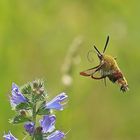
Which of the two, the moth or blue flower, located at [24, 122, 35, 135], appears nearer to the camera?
blue flower, located at [24, 122, 35, 135]

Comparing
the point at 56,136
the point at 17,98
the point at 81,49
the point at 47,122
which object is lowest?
the point at 56,136

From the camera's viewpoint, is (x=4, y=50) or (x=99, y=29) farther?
(x=99, y=29)

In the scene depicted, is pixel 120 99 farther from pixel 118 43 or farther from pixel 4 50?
pixel 4 50

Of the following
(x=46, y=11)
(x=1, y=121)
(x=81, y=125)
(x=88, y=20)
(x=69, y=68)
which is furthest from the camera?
(x=88, y=20)

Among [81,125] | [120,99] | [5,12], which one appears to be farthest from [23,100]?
[120,99]

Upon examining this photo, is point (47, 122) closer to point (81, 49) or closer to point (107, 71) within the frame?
point (107, 71)

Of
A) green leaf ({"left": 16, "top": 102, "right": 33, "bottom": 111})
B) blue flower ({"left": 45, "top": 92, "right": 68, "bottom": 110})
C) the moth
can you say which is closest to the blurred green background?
the moth

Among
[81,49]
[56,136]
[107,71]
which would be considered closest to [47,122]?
[56,136]

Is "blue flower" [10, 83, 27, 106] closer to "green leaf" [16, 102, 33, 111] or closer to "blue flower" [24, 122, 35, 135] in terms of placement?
"green leaf" [16, 102, 33, 111]

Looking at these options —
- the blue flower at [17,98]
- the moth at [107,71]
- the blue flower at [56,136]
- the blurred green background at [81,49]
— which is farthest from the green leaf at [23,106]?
the blurred green background at [81,49]
